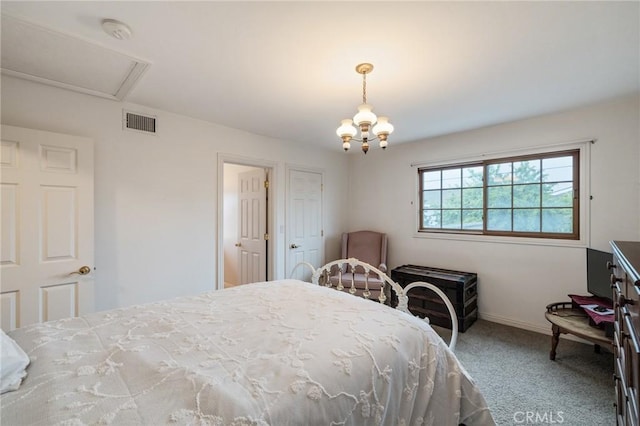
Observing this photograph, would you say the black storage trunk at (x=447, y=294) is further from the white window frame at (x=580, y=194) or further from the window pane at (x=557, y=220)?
the window pane at (x=557, y=220)

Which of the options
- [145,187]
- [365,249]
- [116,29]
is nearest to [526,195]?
[365,249]

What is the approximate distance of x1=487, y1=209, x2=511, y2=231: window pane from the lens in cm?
331

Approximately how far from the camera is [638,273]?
92 cm

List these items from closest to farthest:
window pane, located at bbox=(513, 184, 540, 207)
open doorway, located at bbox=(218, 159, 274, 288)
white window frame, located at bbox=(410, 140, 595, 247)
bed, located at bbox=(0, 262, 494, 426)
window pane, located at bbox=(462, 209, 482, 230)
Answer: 1. bed, located at bbox=(0, 262, 494, 426)
2. white window frame, located at bbox=(410, 140, 595, 247)
3. window pane, located at bbox=(513, 184, 540, 207)
4. window pane, located at bbox=(462, 209, 482, 230)
5. open doorway, located at bbox=(218, 159, 274, 288)

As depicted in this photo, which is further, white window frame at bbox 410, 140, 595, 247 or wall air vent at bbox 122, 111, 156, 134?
white window frame at bbox 410, 140, 595, 247

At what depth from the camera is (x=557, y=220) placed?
118 inches

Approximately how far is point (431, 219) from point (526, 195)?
1.16 meters

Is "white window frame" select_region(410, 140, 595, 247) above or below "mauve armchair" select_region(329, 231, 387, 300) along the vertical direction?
above

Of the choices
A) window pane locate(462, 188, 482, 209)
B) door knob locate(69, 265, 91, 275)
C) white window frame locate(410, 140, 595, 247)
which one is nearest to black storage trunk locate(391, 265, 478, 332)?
white window frame locate(410, 140, 595, 247)

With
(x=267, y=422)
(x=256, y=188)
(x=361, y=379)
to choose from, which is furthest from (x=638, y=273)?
(x=256, y=188)

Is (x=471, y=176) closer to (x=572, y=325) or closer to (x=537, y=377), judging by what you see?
(x=572, y=325)

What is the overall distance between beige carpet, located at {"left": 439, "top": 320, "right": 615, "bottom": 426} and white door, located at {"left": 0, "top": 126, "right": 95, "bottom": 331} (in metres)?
3.29

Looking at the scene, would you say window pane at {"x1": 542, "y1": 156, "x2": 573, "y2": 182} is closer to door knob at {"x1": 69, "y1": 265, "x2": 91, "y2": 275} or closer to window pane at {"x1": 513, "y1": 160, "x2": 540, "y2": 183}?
window pane at {"x1": 513, "y1": 160, "x2": 540, "y2": 183}

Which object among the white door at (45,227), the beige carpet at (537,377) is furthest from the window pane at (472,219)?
the white door at (45,227)
